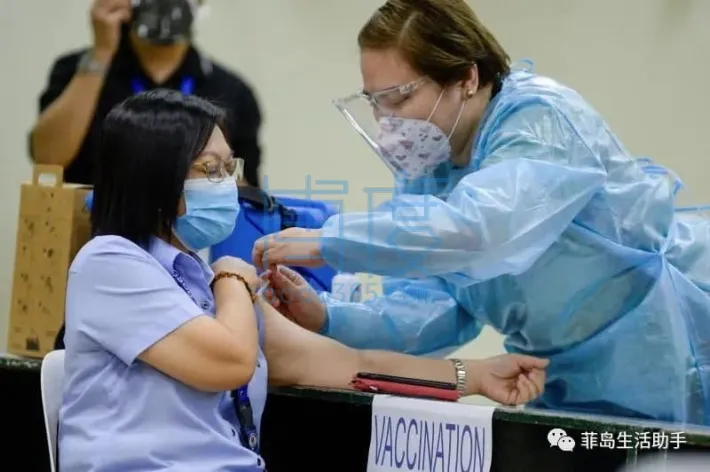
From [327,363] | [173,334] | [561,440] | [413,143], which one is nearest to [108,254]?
[173,334]

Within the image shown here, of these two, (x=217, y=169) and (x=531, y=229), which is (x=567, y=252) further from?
(x=217, y=169)

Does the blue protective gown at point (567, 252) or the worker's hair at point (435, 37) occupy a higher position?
the worker's hair at point (435, 37)

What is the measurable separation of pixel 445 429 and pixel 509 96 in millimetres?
610

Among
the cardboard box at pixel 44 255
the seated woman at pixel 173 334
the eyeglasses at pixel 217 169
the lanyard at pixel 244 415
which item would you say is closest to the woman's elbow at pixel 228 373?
the seated woman at pixel 173 334

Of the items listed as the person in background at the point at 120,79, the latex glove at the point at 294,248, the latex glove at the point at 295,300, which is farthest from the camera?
the person in background at the point at 120,79

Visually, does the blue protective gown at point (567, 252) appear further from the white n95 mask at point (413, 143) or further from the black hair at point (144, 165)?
the black hair at point (144, 165)

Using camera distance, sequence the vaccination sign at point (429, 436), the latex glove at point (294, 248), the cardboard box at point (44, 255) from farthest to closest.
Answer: the cardboard box at point (44, 255), the latex glove at point (294, 248), the vaccination sign at point (429, 436)

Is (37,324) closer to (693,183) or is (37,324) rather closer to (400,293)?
(400,293)

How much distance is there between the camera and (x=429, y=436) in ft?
5.34

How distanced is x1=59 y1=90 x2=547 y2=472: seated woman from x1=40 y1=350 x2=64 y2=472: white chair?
14 cm

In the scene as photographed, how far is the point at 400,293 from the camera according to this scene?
82.4 inches

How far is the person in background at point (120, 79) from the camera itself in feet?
10.1

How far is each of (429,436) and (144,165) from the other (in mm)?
651

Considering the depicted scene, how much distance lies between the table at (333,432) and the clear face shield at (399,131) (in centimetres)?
47
